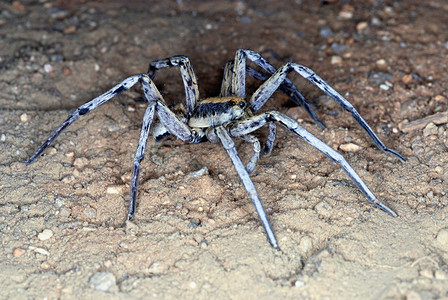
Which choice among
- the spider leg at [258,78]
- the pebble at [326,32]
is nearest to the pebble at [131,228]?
the spider leg at [258,78]

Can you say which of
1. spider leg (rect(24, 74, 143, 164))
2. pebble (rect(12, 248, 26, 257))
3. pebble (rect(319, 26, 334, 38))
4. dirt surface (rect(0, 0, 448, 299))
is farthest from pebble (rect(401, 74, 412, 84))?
pebble (rect(12, 248, 26, 257))

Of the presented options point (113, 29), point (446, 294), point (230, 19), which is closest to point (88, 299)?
point (446, 294)

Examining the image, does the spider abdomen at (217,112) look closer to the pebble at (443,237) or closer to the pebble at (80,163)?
the pebble at (80,163)

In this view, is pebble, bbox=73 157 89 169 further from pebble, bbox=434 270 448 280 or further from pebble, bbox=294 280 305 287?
pebble, bbox=434 270 448 280

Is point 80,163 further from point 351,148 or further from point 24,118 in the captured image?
point 351,148

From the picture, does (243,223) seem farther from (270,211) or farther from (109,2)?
(109,2)
